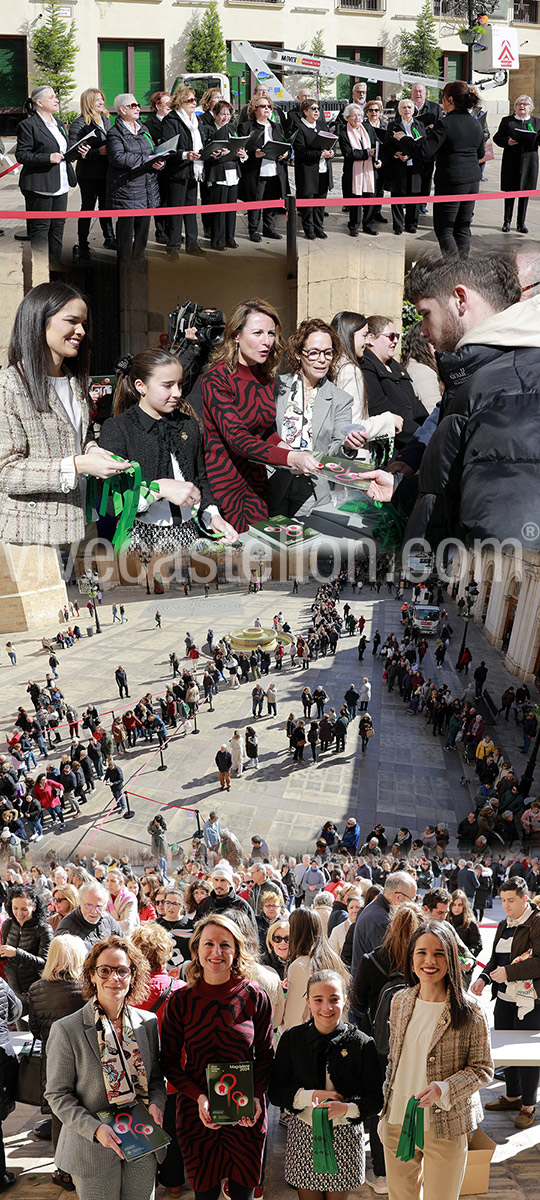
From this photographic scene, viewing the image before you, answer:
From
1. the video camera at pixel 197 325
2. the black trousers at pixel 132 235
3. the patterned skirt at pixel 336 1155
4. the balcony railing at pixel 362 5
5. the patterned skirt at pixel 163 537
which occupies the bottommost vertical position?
the patterned skirt at pixel 336 1155

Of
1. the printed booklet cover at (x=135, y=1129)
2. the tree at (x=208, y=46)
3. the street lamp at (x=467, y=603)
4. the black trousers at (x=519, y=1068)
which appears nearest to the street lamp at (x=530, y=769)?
the street lamp at (x=467, y=603)

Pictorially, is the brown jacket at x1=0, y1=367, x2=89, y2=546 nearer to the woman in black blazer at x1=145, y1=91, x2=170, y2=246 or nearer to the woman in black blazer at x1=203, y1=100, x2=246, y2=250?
the woman in black blazer at x1=145, y1=91, x2=170, y2=246

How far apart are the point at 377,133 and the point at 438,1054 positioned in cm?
328

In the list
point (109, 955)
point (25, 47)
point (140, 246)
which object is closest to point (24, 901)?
point (109, 955)

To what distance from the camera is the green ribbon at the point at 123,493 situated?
152 inches

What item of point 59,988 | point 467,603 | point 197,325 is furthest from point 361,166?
point 59,988

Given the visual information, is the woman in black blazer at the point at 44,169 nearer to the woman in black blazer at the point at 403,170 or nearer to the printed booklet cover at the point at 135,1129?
the woman in black blazer at the point at 403,170

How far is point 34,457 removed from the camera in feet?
12.6

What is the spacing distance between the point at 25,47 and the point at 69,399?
51.1 inches

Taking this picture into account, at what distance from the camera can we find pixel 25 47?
340cm

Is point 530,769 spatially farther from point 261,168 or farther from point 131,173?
point 131,173

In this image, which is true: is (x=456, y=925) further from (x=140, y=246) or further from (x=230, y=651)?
(x=140, y=246)

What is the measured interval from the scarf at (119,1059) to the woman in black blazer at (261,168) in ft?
9.67

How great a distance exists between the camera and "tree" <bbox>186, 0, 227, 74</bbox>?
10.7 ft
